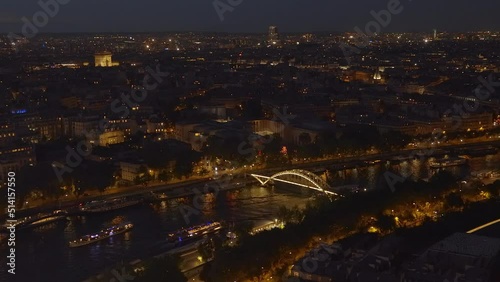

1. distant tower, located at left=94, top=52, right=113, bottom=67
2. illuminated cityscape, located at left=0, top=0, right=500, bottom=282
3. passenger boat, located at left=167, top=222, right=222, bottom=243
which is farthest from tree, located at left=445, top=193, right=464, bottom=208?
distant tower, located at left=94, top=52, right=113, bottom=67

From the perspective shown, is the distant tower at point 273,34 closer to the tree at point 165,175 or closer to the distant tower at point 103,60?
the distant tower at point 103,60

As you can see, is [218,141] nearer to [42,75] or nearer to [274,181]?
[274,181]

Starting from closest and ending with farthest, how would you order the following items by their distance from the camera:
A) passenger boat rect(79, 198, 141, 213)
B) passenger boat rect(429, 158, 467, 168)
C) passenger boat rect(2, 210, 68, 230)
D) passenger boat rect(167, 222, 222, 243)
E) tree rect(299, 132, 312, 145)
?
passenger boat rect(167, 222, 222, 243) < passenger boat rect(2, 210, 68, 230) < passenger boat rect(79, 198, 141, 213) < passenger boat rect(429, 158, 467, 168) < tree rect(299, 132, 312, 145)

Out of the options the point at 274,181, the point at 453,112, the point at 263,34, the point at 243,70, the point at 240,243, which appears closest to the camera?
the point at 240,243

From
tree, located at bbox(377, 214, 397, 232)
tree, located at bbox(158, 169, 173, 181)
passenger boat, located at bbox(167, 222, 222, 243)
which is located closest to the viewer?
tree, located at bbox(377, 214, 397, 232)

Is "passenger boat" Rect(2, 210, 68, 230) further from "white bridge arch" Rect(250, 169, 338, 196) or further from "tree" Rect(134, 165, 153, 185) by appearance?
"white bridge arch" Rect(250, 169, 338, 196)

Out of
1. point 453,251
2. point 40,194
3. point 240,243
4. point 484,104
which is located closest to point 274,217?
point 240,243
